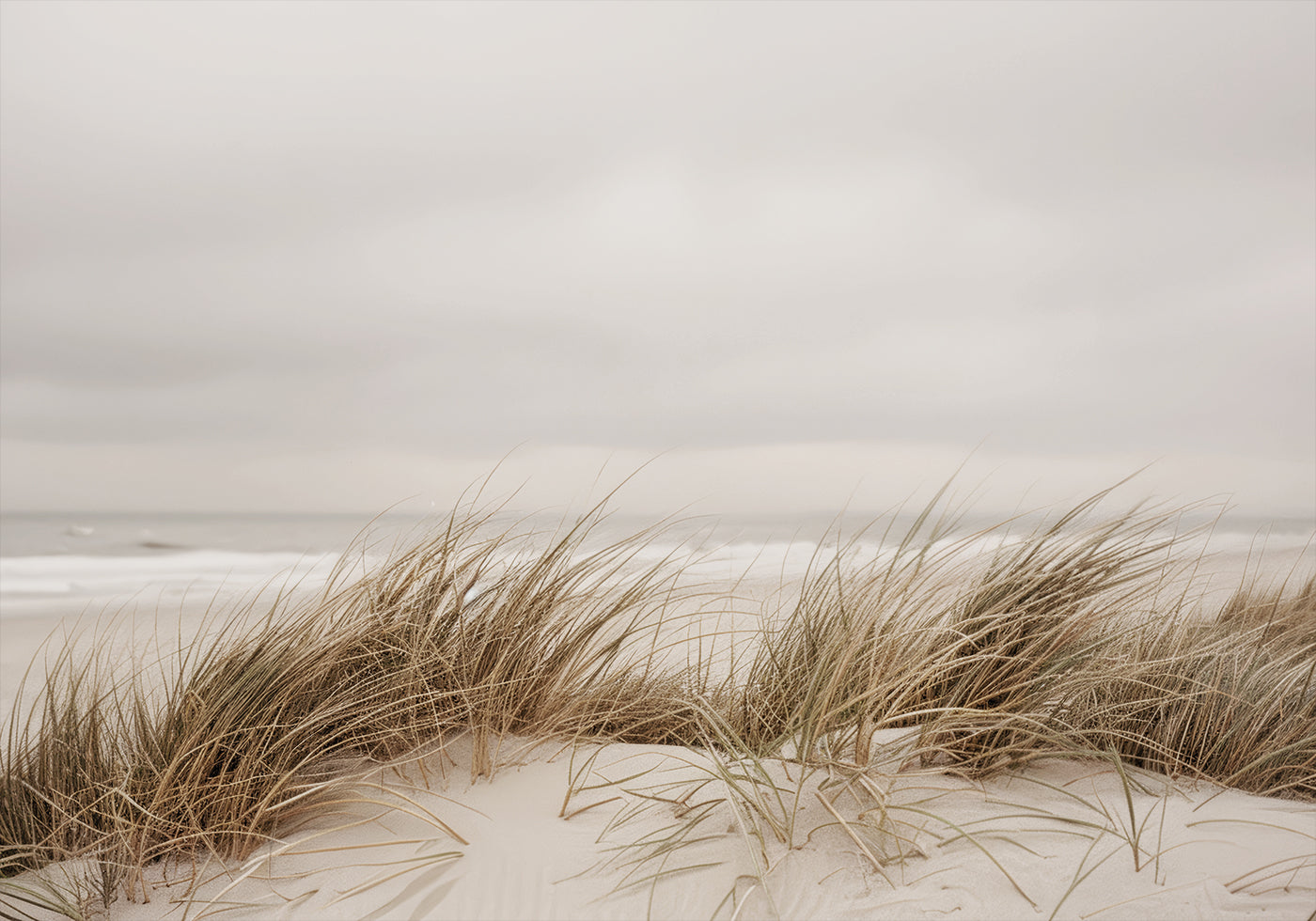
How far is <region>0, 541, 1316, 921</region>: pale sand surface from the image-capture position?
5.76 feet

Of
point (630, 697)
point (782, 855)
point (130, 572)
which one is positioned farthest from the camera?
point (130, 572)

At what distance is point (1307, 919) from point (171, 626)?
6.86m

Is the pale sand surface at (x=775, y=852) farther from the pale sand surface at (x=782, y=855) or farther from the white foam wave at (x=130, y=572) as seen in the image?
the white foam wave at (x=130, y=572)

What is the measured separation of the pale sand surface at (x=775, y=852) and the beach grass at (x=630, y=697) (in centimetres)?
4

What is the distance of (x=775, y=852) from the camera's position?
1904mm

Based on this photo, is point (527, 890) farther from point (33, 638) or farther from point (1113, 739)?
point (33, 638)

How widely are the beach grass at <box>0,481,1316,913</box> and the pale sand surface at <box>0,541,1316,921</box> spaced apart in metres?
0.04

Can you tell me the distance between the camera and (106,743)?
106 inches

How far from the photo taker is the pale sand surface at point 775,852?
1.76 m

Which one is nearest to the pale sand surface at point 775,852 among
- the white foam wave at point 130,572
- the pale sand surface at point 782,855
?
the pale sand surface at point 782,855

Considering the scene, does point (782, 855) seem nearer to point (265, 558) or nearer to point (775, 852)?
point (775, 852)

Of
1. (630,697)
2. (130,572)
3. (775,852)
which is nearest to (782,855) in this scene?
(775,852)

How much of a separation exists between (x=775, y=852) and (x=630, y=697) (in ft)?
3.80

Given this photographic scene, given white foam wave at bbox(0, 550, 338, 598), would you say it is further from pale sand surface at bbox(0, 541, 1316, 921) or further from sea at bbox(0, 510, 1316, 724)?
pale sand surface at bbox(0, 541, 1316, 921)
